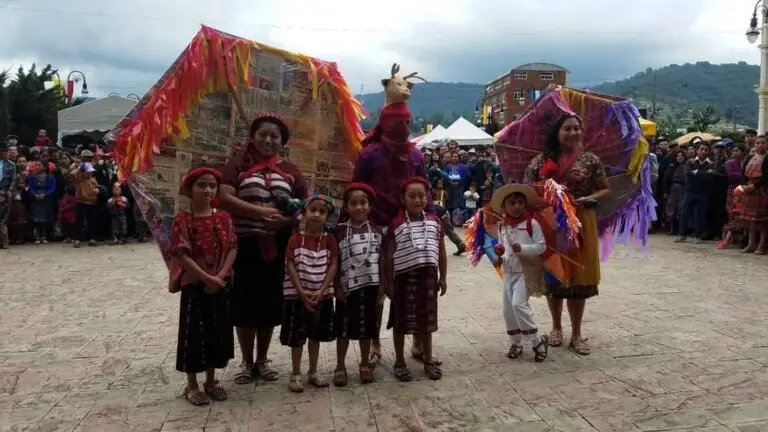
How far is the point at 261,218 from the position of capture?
3975 mm

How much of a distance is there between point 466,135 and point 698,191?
13.3 m

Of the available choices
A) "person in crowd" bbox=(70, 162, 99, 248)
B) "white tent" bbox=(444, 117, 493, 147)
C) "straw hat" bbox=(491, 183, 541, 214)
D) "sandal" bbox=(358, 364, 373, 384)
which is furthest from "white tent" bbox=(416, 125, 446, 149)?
"sandal" bbox=(358, 364, 373, 384)

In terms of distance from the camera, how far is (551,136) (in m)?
5.04

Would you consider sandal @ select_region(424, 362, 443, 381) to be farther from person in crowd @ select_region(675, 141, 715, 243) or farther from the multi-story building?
the multi-story building

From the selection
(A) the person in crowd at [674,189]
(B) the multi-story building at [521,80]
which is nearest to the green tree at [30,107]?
(A) the person in crowd at [674,189]

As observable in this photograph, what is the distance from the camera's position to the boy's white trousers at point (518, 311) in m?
4.61

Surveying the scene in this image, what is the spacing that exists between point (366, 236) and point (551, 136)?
1887mm

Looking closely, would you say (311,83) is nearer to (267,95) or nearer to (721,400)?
(267,95)

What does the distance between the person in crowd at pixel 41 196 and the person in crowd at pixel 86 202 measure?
0.48 metres

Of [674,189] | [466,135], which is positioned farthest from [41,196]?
[466,135]

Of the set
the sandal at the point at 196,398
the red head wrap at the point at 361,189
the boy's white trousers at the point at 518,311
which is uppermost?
the red head wrap at the point at 361,189

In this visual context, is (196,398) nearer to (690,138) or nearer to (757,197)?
(757,197)

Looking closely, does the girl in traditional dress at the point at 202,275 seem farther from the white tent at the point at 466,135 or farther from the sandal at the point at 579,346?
the white tent at the point at 466,135

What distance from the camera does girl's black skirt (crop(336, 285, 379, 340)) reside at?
4141mm
